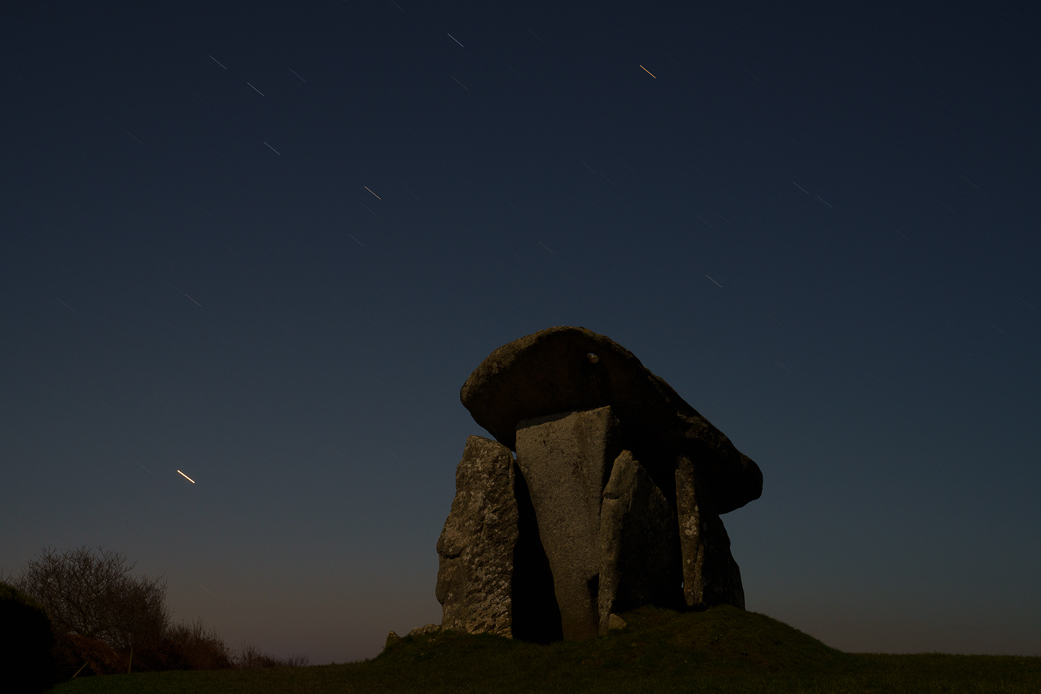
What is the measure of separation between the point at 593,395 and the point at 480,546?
367 cm

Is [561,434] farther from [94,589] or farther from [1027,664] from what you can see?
[94,589]

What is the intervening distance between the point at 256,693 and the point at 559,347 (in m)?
7.82

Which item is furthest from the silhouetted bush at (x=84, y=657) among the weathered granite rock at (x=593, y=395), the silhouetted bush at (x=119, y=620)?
the weathered granite rock at (x=593, y=395)

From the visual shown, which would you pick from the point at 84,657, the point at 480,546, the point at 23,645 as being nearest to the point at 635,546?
the point at 480,546

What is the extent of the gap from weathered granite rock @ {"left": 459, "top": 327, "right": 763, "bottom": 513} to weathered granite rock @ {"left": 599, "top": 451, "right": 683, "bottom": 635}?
1.39m

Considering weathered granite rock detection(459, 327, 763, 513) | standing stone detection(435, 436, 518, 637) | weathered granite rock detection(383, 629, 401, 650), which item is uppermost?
weathered granite rock detection(459, 327, 763, 513)

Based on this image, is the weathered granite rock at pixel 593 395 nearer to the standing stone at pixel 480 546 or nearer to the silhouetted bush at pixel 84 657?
the standing stone at pixel 480 546

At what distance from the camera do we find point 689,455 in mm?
14711

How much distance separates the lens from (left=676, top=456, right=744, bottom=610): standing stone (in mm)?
13211

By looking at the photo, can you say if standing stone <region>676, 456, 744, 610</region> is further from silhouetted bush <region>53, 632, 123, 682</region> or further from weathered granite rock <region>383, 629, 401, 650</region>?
silhouetted bush <region>53, 632, 123, 682</region>

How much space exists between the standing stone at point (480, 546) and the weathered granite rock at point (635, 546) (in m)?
1.77

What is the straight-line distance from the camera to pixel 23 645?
36.6 feet

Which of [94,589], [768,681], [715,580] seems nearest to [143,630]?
[94,589]

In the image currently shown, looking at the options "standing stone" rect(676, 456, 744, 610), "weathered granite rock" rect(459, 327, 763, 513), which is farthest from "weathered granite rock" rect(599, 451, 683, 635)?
Answer: "weathered granite rock" rect(459, 327, 763, 513)
